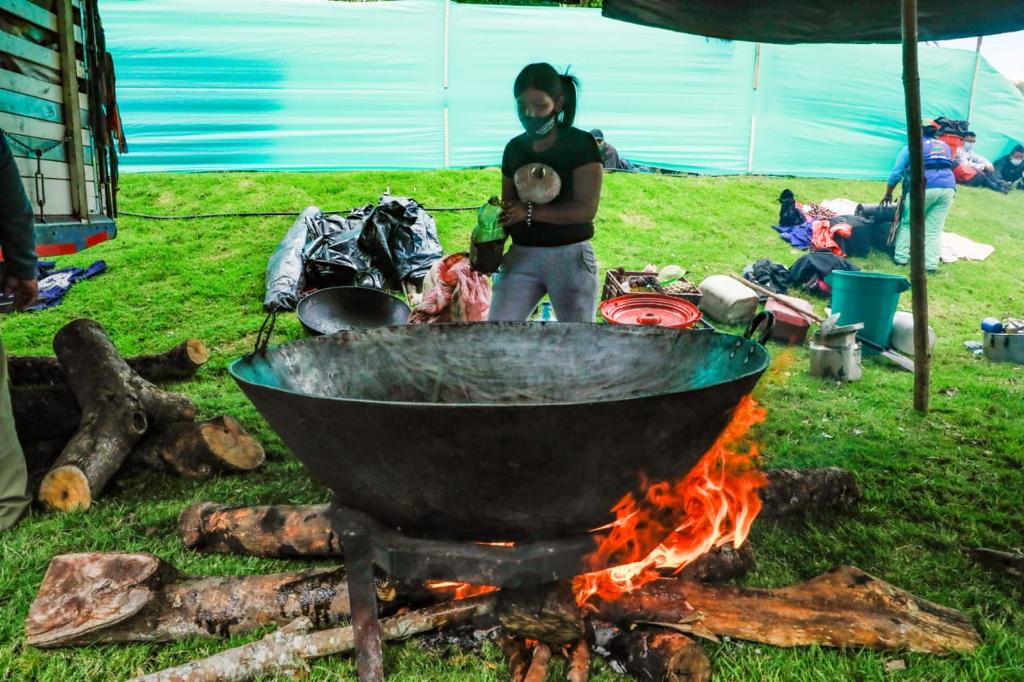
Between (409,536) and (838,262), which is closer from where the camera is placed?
(409,536)

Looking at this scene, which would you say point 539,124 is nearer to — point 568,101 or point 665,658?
point 568,101

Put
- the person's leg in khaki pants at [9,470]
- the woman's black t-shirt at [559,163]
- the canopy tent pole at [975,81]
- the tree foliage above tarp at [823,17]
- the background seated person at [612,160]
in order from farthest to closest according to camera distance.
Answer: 1. the canopy tent pole at [975,81]
2. the background seated person at [612,160]
3. the tree foliage above tarp at [823,17]
4. the woman's black t-shirt at [559,163]
5. the person's leg in khaki pants at [9,470]

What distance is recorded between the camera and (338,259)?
680 cm

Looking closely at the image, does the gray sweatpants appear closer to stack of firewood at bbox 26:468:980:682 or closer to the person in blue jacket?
stack of firewood at bbox 26:468:980:682

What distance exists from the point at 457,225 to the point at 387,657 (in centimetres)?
708

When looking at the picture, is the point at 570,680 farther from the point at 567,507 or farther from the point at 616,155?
the point at 616,155

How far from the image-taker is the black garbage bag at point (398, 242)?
7062mm

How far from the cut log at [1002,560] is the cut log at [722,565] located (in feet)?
3.08

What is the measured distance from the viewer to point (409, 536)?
5.70ft

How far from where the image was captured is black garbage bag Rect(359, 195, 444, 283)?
23.2 feet

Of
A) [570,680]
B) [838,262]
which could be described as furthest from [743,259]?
[570,680]

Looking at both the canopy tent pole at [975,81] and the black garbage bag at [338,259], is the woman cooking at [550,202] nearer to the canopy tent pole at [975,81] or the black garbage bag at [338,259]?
the black garbage bag at [338,259]

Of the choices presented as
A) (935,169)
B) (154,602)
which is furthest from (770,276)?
(154,602)

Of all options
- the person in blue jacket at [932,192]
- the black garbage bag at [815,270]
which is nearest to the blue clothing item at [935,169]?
the person in blue jacket at [932,192]
